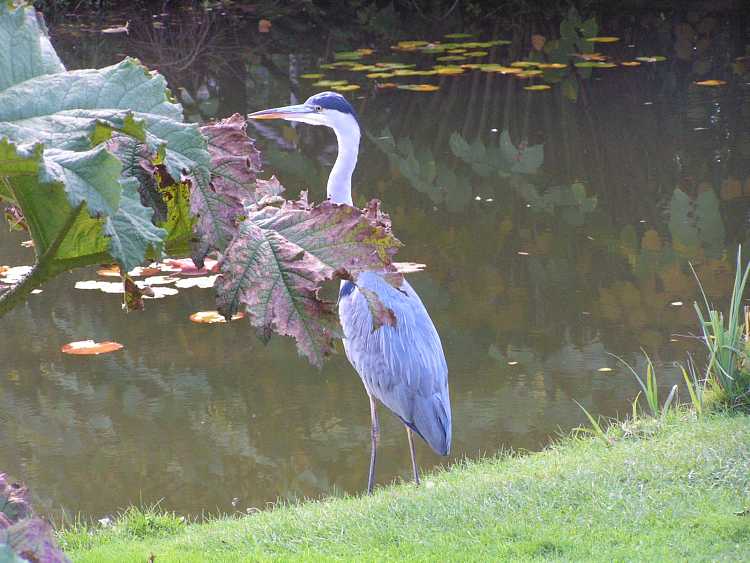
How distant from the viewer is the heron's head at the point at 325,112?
5082 mm

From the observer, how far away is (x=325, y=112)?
515 centimetres

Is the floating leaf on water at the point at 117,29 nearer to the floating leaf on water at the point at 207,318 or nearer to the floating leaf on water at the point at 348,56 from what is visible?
the floating leaf on water at the point at 348,56

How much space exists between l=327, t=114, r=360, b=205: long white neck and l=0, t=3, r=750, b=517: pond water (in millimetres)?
1014

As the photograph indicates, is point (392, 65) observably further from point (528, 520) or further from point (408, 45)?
point (528, 520)

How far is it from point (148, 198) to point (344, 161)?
299cm

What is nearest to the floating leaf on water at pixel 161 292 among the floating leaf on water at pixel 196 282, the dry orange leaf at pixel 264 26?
the floating leaf on water at pixel 196 282

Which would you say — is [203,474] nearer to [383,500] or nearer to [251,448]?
[251,448]

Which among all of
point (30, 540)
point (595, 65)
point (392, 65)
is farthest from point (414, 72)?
point (30, 540)

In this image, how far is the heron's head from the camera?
5082 mm

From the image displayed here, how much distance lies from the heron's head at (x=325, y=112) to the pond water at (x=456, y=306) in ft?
4.19

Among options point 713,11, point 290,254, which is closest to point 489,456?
point 290,254

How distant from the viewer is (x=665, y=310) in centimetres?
608

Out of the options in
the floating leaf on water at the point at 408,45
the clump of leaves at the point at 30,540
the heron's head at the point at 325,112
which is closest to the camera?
the clump of leaves at the point at 30,540

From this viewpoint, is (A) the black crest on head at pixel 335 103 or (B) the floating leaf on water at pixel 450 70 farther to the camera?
(B) the floating leaf on water at pixel 450 70
